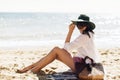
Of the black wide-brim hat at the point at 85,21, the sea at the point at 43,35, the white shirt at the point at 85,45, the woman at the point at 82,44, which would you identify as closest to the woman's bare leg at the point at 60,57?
the woman at the point at 82,44

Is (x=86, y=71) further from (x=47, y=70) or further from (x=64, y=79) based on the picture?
(x=47, y=70)

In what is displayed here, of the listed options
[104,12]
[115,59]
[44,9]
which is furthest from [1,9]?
[115,59]

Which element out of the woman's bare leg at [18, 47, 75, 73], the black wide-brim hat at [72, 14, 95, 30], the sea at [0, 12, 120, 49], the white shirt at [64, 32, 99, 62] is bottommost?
the sea at [0, 12, 120, 49]

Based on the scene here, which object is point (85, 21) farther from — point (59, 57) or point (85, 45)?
point (59, 57)

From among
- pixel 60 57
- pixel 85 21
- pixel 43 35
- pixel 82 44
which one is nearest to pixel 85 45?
pixel 82 44

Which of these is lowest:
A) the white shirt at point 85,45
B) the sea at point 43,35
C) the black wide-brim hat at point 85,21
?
the sea at point 43,35

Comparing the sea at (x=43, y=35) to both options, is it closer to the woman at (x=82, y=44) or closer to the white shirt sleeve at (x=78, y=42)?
the woman at (x=82, y=44)

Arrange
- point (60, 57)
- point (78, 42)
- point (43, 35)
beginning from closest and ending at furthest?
point (78, 42), point (60, 57), point (43, 35)

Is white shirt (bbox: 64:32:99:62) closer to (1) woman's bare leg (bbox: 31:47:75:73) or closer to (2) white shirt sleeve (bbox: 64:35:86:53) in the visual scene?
(2) white shirt sleeve (bbox: 64:35:86:53)

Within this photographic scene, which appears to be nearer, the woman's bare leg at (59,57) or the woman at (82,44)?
the woman at (82,44)

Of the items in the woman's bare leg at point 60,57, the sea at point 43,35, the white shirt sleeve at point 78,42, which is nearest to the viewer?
the white shirt sleeve at point 78,42

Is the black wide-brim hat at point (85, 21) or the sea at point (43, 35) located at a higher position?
the black wide-brim hat at point (85, 21)

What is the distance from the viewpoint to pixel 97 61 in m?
6.79

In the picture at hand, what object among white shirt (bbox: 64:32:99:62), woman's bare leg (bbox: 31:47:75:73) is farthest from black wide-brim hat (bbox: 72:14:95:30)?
woman's bare leg (bbox: 31:47:75:73)
